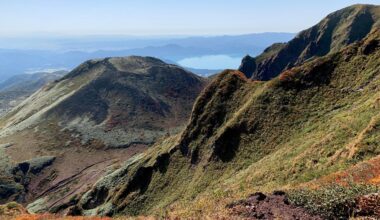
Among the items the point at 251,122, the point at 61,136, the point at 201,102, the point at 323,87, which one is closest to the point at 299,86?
the point at 323,87

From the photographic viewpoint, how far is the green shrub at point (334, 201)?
52.2ft

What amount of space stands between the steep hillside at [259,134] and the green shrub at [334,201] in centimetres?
1754

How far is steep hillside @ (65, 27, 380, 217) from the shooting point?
1613 inches

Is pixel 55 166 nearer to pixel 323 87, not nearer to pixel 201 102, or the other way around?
pixel 201 102

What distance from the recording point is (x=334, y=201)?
16.4 meters

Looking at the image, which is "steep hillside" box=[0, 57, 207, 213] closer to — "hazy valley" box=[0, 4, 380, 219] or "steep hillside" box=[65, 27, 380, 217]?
"hazy valley" box=[0, 4, 380, 219]

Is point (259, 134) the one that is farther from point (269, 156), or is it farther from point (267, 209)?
point (267, 209)

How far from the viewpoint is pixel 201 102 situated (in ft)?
236

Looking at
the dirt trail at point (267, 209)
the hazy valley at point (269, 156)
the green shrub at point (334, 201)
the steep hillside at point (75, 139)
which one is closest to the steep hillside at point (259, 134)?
the hazy valley at point (269, 156)

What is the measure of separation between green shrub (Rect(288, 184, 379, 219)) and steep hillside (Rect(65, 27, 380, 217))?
1754 centimetres

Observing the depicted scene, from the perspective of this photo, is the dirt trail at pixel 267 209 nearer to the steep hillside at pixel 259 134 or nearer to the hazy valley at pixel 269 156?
the hazy valley at pixel 269 156

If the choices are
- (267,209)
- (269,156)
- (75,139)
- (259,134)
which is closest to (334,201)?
(267,209)

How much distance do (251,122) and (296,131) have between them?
26.8 feet

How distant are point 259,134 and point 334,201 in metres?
40.6
